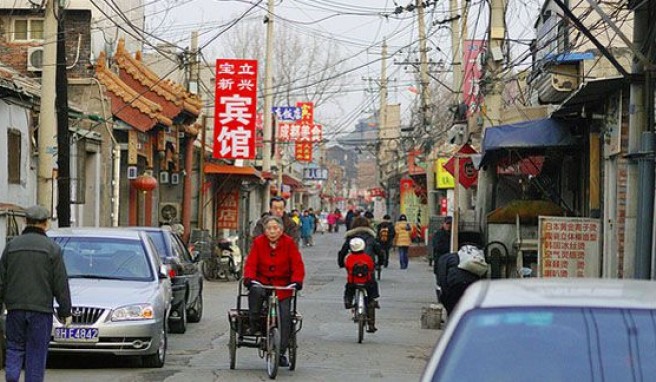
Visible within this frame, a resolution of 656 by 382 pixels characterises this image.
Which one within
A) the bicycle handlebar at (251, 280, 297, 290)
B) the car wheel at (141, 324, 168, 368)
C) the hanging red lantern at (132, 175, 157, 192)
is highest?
the hanging red lantern at (132, 175, 157, 192)

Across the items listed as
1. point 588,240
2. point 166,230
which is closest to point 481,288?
point 588,240

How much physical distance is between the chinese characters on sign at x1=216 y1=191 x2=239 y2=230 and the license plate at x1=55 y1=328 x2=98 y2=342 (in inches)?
1135

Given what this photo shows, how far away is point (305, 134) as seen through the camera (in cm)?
6425

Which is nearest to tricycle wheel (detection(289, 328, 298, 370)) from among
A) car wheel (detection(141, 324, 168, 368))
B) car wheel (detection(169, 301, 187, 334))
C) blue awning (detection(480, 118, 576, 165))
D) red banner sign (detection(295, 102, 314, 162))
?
car wheel (detection(141, 324, 168, 368))

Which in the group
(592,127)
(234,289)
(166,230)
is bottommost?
(234,289)

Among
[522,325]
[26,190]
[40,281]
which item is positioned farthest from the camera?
[26,190]

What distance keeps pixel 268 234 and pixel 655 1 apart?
16.3 ft

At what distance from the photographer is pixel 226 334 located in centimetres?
1786

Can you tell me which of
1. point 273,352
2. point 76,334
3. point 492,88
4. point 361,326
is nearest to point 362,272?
point 361,326

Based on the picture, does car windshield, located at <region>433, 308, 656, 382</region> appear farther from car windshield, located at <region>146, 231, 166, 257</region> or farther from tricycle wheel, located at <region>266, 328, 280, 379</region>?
Answer: car windshield, located at <region>146, 231, 166, 257</region>

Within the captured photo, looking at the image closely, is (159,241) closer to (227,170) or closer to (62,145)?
(62,145)

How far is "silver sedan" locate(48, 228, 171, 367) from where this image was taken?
12.8m

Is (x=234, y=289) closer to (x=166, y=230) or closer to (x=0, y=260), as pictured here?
(x=166, y=230)

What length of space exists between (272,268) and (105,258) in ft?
8.10
